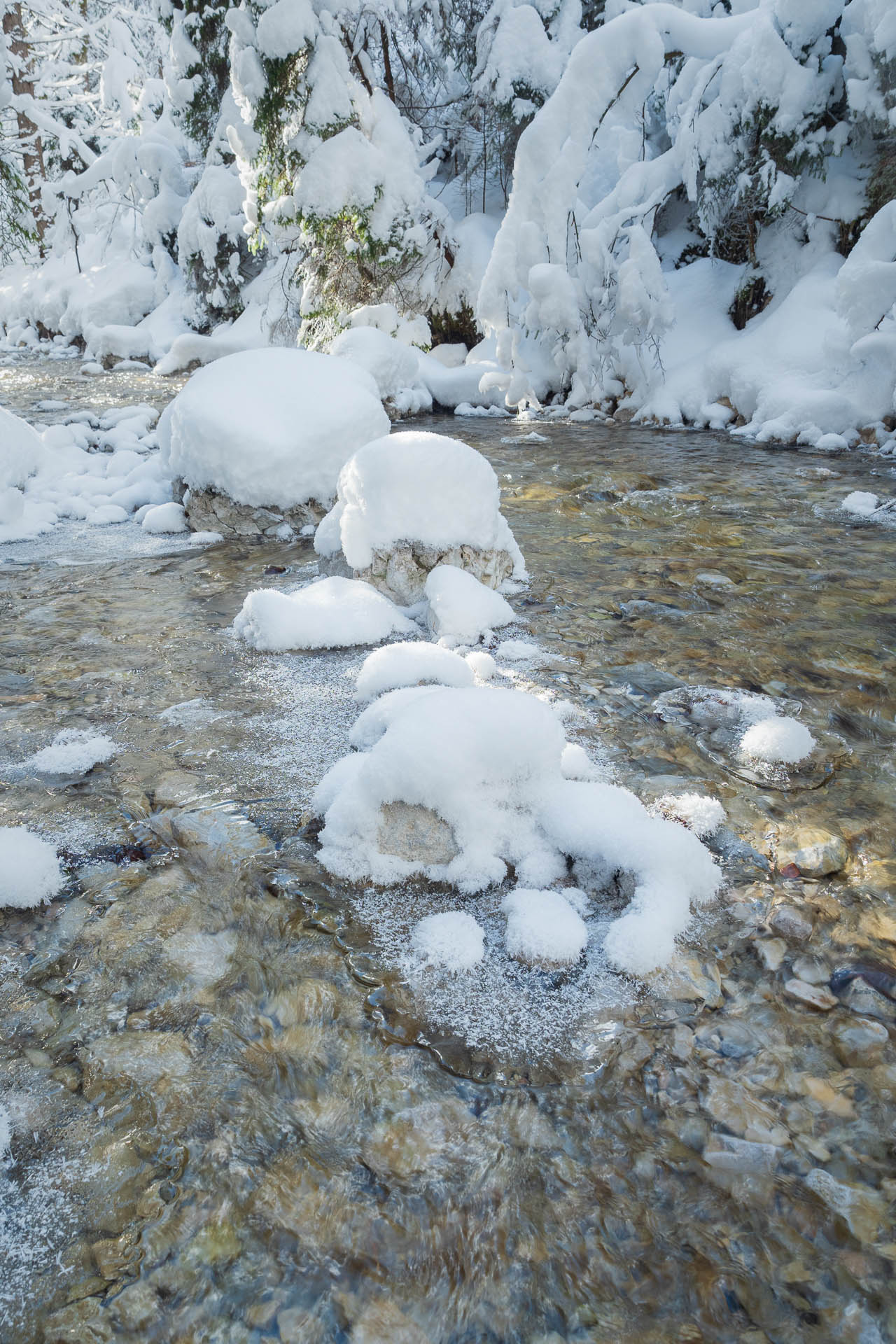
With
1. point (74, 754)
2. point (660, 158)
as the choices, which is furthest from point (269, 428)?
point (660, 158)

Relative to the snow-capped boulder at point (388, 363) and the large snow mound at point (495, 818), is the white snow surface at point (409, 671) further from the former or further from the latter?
the snow-capped boulder at point (388, 363)

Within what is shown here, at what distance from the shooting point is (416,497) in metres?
3.82

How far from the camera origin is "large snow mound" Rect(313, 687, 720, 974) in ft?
6.37

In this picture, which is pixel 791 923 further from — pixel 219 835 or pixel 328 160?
pixel 328 160

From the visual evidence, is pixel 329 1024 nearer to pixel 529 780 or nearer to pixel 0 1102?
pixel 0 1102

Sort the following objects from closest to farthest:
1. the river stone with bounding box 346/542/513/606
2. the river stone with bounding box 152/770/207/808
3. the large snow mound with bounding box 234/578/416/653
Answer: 1. the river stone with bounding box 152/770/207/808
2. the large snow mound with bounding box 234/578/416/653
3. the river stone with bounding box 346/542/513/606

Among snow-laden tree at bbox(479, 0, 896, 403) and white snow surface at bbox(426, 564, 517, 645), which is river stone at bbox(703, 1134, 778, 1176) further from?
snow-laden tree at bbox(479, 0, 896, 403)

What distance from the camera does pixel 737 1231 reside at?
1263 mm

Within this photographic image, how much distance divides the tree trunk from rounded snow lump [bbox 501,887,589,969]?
2064 centimetres

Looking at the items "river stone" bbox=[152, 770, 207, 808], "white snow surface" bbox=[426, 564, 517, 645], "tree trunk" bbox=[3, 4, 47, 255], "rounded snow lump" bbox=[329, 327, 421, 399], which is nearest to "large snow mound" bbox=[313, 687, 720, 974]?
"river stone" bbox=[152, 770, 207, 808]

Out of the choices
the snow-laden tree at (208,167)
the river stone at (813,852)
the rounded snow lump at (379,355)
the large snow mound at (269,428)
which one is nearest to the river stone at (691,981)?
the river stone at (813,852)

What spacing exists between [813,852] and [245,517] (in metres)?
4.34

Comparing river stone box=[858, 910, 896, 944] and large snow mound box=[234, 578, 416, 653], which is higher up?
river stone box=[858, 910, 896, 944]

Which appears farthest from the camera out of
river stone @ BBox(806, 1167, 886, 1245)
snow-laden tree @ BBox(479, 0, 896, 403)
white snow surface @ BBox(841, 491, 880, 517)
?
snow-laden tree @ BBox(479, 0, 896, 403)
